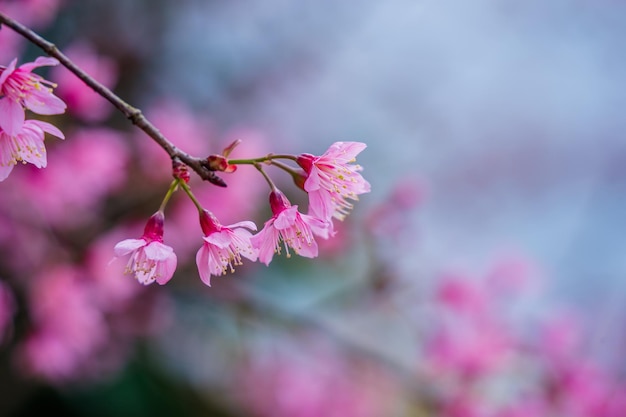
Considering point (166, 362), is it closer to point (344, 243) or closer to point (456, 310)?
point (344, 243)

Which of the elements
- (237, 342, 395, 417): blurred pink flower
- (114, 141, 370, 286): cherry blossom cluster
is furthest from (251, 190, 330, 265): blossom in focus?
(237, 342, 395, 417): blurred pink flower

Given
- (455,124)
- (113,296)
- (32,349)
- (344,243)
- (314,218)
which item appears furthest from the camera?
(455,124)

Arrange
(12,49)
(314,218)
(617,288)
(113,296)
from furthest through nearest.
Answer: (617,288) < (113,296) < (12,49) < (314,218)

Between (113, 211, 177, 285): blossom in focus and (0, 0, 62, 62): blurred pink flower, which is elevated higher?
(0, 0, 62, 62): blurred pink flower

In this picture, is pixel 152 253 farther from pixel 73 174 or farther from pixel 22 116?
pixel 73 174

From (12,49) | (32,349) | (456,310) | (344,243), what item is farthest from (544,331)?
(12,49)

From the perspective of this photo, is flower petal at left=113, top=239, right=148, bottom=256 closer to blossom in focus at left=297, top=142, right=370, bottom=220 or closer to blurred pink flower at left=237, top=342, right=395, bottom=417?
blossom in focus at left=297, top=142, right=370, bottom=220
